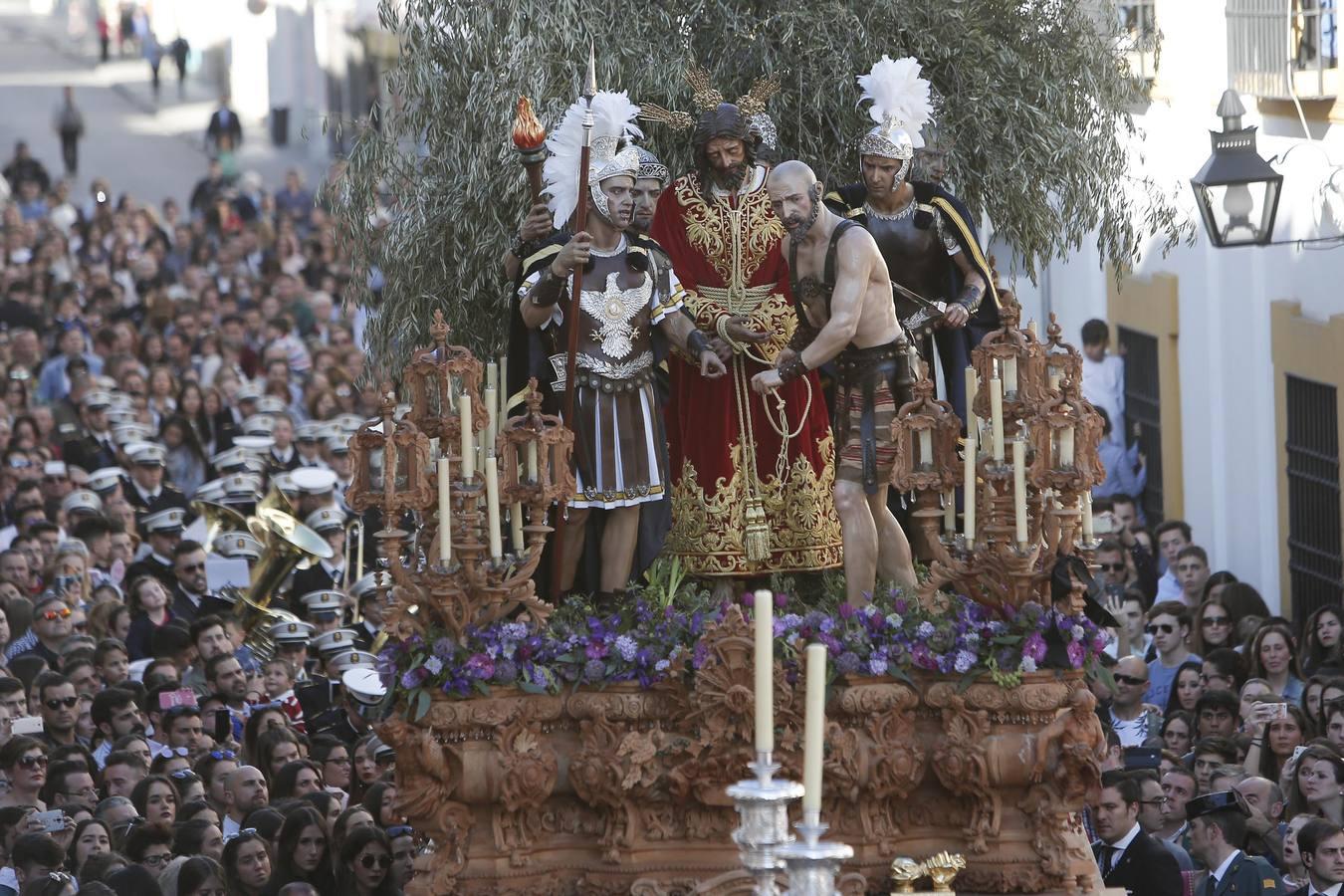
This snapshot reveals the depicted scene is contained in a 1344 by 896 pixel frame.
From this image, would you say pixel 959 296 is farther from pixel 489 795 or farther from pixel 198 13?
pixel 198 13

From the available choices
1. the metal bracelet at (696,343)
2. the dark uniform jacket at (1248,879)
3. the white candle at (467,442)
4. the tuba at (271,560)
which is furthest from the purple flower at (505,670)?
the tuba at (271,560)

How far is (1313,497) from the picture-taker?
17375 mm

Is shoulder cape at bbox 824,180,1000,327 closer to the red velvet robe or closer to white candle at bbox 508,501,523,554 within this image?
the red velvet robe

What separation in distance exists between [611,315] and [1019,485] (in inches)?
72.9

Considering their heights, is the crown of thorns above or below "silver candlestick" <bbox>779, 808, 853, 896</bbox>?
above

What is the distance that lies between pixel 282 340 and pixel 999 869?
640 inches

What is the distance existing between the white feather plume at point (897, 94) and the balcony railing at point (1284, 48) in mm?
6066

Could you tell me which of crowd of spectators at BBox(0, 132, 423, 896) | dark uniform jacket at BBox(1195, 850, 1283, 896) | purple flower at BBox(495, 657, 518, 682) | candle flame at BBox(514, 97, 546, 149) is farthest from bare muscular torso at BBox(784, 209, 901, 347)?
crowd of spectators at BBox(0, 132, 423, 896)

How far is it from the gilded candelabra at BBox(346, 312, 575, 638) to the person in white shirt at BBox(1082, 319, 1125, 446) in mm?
10921

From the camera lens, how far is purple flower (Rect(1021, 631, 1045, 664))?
985 centimetres

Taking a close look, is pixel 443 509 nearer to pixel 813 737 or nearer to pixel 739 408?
pixel 739 408

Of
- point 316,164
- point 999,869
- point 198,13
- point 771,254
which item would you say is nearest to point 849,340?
point 771,254

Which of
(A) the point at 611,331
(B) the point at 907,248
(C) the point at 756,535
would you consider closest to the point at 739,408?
(C) the point at 756,535

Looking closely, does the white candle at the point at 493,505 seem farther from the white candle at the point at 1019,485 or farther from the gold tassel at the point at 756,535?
the white candle at the point at 1019,485
